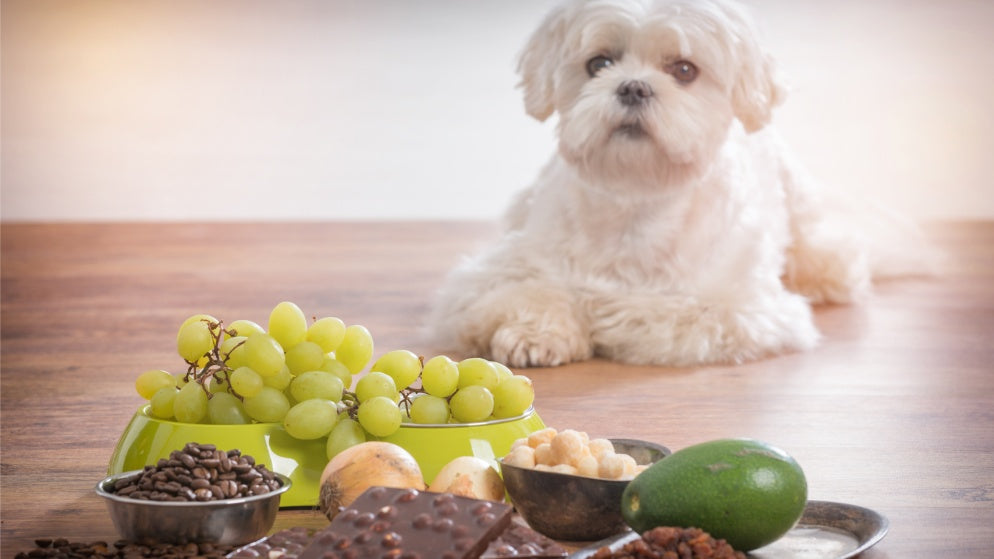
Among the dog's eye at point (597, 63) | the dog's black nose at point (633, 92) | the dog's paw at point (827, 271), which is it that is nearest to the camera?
the dog's black nose at point (633, 92)

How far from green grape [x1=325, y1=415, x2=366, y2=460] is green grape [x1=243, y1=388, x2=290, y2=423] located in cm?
8

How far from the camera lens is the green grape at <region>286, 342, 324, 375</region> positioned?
1566 mm

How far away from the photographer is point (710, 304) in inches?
104

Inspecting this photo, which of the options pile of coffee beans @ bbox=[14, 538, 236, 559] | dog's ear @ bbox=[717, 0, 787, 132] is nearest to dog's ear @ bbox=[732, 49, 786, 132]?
dog's ear @ bbox=[717, 0, 787, 132]

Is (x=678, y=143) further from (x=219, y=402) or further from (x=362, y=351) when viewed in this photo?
(x=219, y=402)

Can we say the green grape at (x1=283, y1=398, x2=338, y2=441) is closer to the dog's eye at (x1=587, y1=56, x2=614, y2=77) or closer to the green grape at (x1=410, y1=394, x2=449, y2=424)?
the green grape at (x1=410, y1=394, x2=449, y2=424)

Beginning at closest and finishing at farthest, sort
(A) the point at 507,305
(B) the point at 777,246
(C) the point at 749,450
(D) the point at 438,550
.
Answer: (D) the point at 438,550, (C) the point at 749,450, (A) the point at 507,305, (B) the point at 777,246

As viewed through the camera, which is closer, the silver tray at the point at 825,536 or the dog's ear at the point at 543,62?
the silver tray at the point at 825,536

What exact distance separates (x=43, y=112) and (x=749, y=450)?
5.54 metres

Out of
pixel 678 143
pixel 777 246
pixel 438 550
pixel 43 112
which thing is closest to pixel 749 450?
pixel 438 550

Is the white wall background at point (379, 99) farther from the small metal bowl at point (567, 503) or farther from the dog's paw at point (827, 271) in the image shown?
the small metal bowl at point (567, 503)

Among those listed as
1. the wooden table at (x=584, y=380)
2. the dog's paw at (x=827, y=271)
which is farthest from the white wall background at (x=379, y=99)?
the dog's paw at (x=827, y=271)

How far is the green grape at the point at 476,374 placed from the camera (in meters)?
1.56

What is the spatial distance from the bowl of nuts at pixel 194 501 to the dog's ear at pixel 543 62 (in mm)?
1514
